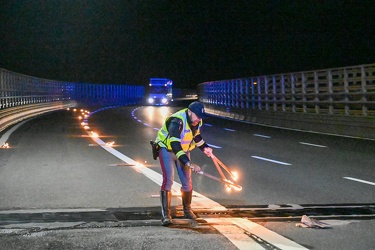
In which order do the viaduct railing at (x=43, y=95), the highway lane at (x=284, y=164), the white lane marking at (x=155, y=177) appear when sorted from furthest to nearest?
the viaduct railing at (x=43, y=95)
the highway lane at (x=284, y=164)
the white lane marking at (x=155, y=177)

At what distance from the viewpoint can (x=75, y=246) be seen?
23.3ft

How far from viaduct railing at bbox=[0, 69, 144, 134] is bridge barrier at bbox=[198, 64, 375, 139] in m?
13.1

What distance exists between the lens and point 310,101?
28.4 metres

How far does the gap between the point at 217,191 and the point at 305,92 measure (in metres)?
19.6

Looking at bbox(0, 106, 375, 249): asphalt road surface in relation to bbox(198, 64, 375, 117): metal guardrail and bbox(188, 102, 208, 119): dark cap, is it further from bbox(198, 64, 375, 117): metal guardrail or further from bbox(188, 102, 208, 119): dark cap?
bbox(198, 64, 375, 117): metal guardrail

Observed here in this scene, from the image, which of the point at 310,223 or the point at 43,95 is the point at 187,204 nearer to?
the point at 310,223

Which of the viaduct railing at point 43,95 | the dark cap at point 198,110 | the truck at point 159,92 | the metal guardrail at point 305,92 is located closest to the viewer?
the dark cap at point 198,110

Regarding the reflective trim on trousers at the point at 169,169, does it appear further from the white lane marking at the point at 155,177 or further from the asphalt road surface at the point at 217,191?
the white lane marking at the point at 155,177

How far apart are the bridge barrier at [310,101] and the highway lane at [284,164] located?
125 centimetres

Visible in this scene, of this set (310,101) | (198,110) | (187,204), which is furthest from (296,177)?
(310,101)

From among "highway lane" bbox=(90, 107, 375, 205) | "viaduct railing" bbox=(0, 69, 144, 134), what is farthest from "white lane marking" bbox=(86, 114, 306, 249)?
"viaduct railing" bbox=(0, 69, 144, 134)

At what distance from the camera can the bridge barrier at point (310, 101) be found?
79.9 ft

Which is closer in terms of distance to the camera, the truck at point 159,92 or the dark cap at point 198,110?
the dark cap at point 198,110

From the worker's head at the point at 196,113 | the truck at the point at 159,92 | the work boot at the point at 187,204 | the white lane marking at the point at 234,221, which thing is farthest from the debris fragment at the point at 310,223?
the truck at the point at 159,92
